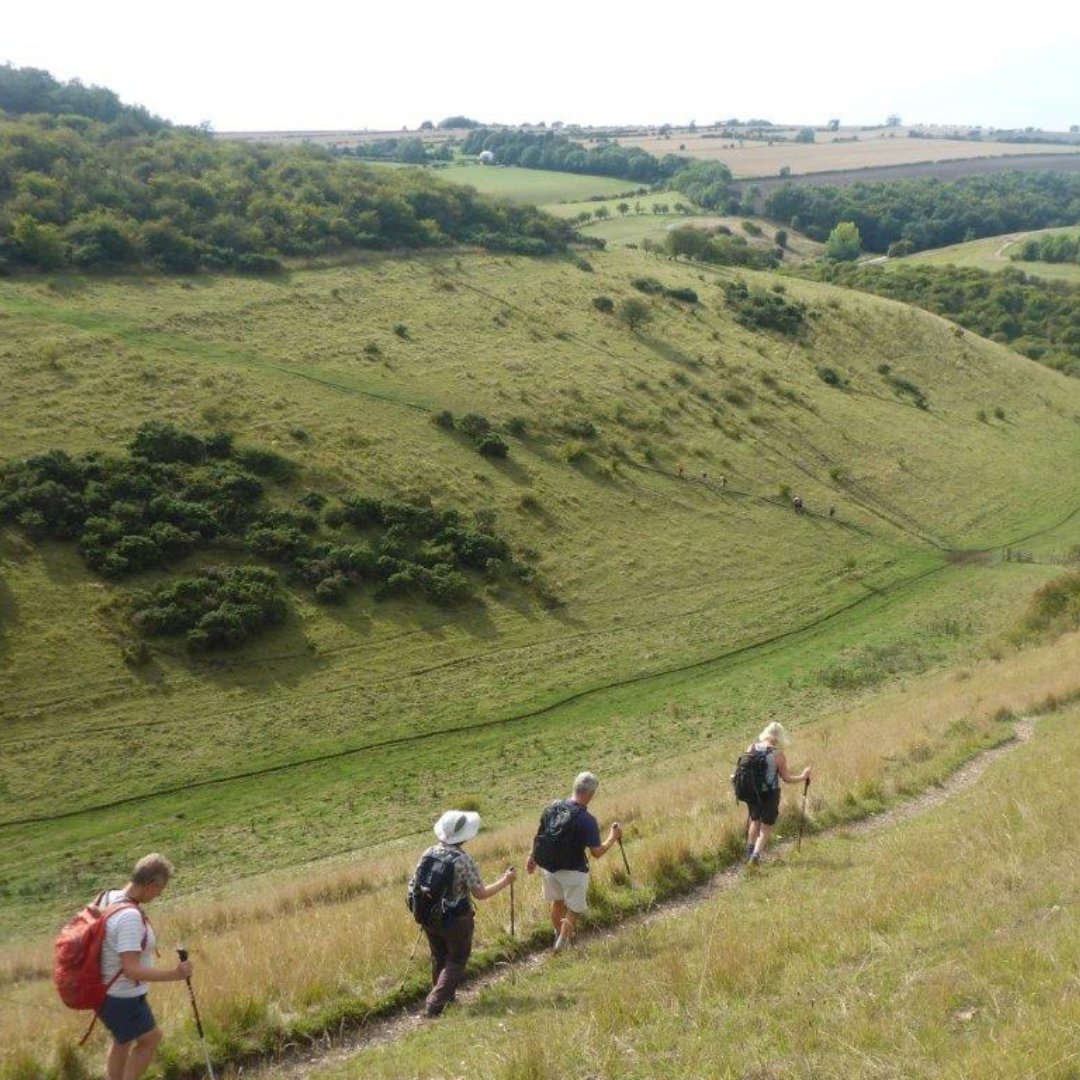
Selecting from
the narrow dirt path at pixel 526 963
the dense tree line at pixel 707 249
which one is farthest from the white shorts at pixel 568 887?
the dense tree line at pixel 707 249

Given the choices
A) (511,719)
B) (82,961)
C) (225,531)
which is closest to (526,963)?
(82,961)

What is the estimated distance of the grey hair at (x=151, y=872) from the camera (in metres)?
7.10

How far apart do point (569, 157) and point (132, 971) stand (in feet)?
583

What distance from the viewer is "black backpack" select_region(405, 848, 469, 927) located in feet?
29.0

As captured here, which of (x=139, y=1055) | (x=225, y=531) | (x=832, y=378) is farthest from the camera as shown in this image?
(x=832, y=378)

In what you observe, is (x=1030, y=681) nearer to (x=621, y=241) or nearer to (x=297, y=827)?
(x=297, y=827)

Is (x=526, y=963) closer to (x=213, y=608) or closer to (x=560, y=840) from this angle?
(x=560, y=840)

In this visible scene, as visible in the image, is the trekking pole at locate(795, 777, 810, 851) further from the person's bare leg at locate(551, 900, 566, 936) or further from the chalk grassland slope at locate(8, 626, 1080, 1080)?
the person's bare leg at locate(551, 900, 566, 936)

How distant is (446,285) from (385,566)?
119ft

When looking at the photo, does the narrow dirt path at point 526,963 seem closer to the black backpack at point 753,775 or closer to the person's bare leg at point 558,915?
the person's bare leg at point 558,915

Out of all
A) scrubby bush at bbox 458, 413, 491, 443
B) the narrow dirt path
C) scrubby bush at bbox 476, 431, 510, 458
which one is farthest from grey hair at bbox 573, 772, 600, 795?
scrubby bush at bbox 458, 413, 491, 443

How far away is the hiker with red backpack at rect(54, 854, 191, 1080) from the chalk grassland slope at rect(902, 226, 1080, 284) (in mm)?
136601

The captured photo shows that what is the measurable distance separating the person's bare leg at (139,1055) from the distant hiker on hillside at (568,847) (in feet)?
13.5

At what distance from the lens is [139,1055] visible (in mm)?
7441
